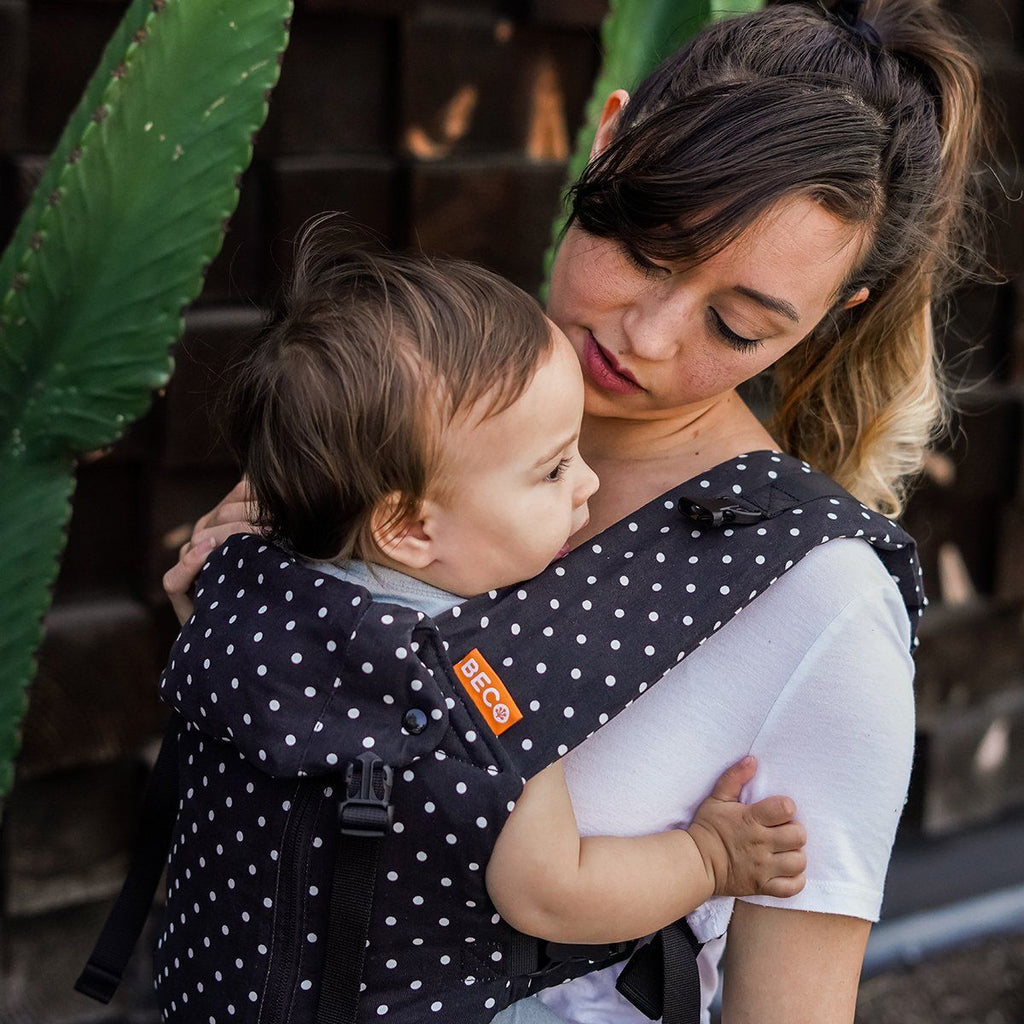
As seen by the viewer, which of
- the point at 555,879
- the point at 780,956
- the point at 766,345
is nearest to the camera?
the point at 555,879

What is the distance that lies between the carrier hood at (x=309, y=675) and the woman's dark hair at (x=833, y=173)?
1.49 feet

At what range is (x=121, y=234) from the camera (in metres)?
1.39

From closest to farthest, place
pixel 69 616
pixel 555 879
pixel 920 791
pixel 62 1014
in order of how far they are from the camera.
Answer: pixel 555 879 < pixel 69 616 < pixel 62 1014 < pixel 920 791

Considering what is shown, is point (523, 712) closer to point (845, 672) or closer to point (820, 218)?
point (845, 672)

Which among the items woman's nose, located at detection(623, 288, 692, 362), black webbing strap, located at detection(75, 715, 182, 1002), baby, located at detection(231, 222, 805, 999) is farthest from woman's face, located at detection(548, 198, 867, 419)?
black webbing strap, located at detection(75, 715, 182, 1002)

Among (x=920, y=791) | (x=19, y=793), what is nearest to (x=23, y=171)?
(x=19, y=793)

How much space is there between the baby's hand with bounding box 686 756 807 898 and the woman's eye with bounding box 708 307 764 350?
41cm

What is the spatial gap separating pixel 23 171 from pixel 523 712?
4.53 ft

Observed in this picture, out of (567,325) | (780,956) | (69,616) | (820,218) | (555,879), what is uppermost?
(820,218)

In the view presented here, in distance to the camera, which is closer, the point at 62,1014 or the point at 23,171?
the point at 23,171

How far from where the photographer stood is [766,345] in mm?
1312

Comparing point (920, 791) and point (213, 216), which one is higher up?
point (213, 216)

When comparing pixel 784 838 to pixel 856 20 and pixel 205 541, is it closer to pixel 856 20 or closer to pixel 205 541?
pixel 205 541

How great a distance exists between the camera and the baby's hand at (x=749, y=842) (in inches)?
45.6
